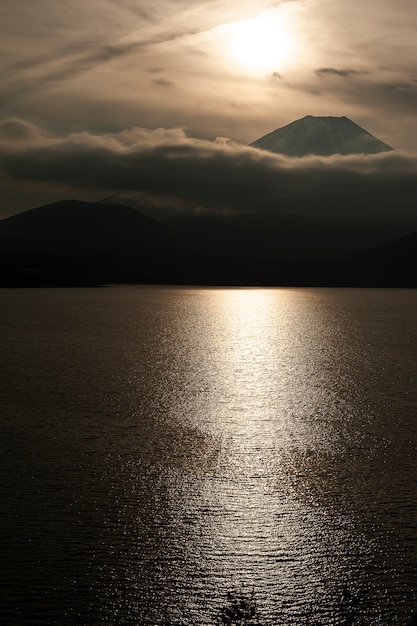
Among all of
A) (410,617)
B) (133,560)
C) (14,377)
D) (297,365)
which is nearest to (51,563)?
(133,560)

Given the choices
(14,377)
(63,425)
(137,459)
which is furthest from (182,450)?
(14,377)

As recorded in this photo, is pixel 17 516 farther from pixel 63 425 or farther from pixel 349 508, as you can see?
pixel 63 425

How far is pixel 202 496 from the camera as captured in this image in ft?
80.1

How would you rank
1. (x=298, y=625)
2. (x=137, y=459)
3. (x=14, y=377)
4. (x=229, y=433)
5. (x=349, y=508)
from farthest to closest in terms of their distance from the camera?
(x=14, y=377) → (x=229, y=433) → (x=137, y=459) → (x=349, y=508) → (x=298, y=625)

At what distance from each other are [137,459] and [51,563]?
1075 cm

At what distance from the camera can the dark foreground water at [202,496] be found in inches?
669

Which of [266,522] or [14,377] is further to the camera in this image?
[14,377]

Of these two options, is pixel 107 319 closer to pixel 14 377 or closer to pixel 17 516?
pixel 14 377

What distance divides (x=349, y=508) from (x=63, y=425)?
16.9 metres

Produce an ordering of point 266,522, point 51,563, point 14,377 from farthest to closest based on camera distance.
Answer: point 14,377 < point 266,522 < point 51,563

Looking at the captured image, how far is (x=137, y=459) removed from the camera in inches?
1155

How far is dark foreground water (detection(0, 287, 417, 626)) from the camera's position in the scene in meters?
17.0

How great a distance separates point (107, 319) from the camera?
419 ft

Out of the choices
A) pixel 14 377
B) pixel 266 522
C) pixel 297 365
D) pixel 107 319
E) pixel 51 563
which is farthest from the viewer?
pixel 107 319
